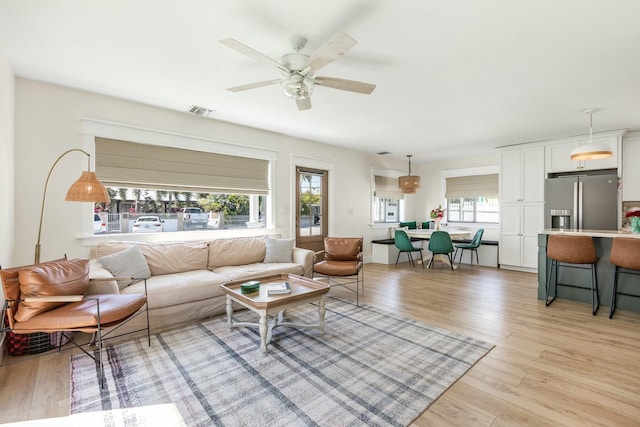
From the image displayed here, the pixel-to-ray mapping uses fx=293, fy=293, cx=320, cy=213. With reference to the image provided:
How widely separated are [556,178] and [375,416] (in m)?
5.50

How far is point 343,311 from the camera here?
11.4 ft

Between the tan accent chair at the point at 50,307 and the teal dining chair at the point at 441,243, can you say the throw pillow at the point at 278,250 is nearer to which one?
the tan accent chair at the point at 50,307

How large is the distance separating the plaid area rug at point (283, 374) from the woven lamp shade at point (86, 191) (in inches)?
52.8

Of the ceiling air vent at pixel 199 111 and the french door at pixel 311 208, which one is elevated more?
the ceiling air vent at pixel 199 111

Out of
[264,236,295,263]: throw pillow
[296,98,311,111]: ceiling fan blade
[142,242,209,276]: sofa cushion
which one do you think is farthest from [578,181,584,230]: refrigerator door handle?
[142,242,209,276]: sofa cushion

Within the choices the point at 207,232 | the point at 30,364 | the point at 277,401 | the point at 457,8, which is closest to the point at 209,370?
the point at 277,401

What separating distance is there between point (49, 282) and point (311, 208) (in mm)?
4038

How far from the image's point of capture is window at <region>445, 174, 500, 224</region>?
6.68 meters

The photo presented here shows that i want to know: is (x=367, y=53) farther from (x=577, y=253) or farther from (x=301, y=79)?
(x=577, y=253)

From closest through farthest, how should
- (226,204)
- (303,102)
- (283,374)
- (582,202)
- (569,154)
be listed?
(283,374) < (303,102) < (226,204) < (582,202) < (569,154)

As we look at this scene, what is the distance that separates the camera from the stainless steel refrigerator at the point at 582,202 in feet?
15.0

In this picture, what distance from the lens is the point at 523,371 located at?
2.18m

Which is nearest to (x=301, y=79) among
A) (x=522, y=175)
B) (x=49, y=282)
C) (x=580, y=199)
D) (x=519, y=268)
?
(x=49, y=282)

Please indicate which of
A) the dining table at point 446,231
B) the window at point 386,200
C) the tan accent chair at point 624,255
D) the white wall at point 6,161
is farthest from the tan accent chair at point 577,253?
the white wall at point 6,161
